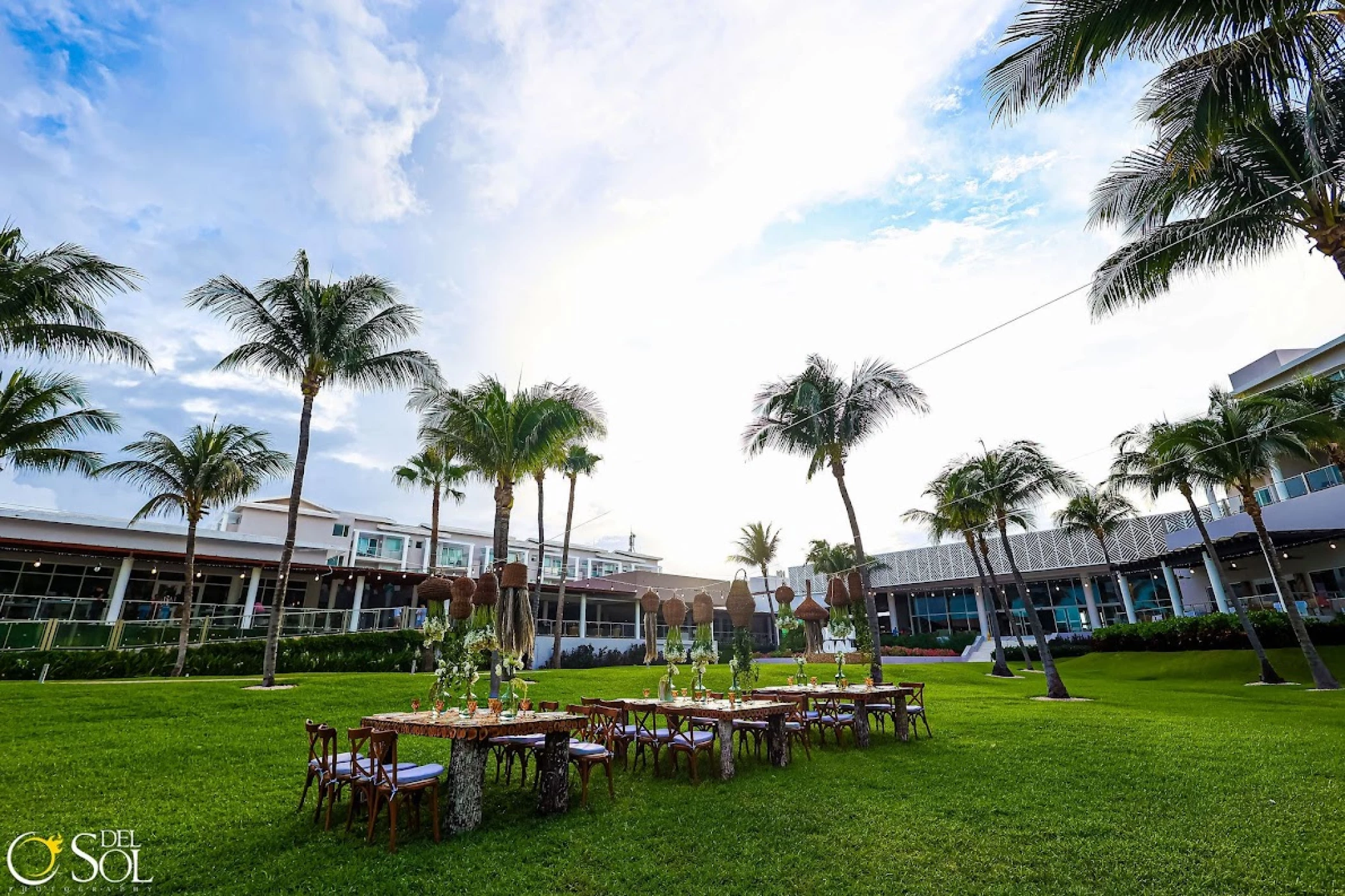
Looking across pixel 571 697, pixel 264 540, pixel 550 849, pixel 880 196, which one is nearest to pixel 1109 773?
pixel 550 849

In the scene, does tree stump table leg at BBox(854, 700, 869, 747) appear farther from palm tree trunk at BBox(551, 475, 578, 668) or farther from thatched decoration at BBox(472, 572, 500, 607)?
palm tree trunk at BBox(551, 475, 578, 668)

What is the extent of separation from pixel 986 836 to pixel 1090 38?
6.93 meters

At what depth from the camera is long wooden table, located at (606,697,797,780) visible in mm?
7223

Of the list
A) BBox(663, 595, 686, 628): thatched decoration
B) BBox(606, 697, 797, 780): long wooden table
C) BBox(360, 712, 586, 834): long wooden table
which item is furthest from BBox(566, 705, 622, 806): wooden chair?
BBox(663, 595, 686, 628): thatched decoration

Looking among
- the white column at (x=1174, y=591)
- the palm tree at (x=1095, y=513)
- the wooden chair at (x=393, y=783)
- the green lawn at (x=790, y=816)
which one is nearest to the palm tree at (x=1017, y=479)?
the palm tree at (x=1095, y=513)

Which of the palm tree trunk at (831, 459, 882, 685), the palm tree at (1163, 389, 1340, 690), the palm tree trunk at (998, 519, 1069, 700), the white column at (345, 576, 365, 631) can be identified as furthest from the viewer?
the white column at (345, 576, 365, 631)

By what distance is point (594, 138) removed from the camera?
10492mm

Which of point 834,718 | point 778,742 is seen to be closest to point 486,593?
point 778,742

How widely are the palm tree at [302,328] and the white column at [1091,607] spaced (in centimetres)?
3947

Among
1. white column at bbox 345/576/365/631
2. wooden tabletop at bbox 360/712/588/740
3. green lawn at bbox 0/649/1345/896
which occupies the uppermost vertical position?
white column at bbox 345/576/365/631

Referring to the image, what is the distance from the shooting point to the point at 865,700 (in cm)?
918

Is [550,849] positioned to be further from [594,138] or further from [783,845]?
[594,138]

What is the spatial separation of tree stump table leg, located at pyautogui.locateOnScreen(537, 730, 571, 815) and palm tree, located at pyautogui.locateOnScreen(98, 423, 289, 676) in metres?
15.5

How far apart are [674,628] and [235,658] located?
49.9 ft
